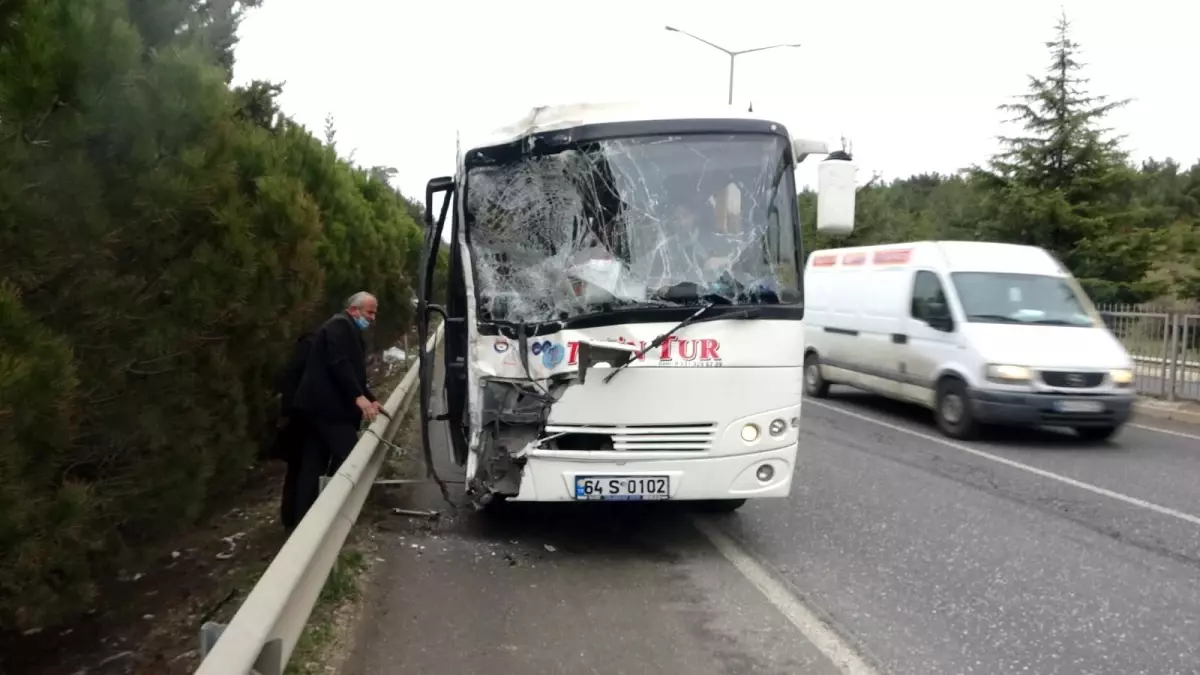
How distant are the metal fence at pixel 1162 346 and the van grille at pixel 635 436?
11.4 meters

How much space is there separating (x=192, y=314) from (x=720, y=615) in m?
3.30

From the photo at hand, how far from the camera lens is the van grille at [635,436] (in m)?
6.71

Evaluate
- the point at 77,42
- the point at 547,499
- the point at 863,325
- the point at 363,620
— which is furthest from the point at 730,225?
the point at 863,325

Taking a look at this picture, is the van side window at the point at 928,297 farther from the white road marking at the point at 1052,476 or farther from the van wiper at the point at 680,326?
the van wiper at the point at 680,326

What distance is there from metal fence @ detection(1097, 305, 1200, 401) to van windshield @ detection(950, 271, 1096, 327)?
3.59 m

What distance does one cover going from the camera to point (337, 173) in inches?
483

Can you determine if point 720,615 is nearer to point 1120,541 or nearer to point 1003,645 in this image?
point 1003,645

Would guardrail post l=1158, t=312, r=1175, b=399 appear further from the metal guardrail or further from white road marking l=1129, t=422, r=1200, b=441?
the metal guardrail

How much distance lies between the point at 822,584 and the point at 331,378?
11.7 ft

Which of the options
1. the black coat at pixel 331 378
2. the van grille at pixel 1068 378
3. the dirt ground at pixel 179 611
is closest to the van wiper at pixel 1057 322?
the van grille at pixel 1068 378

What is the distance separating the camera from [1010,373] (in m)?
11.9

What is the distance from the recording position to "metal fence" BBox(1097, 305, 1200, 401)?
1584 cm

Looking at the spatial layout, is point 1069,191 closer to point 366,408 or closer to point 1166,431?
point 1166,431

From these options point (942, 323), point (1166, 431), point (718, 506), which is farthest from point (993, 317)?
point (718, 506)
